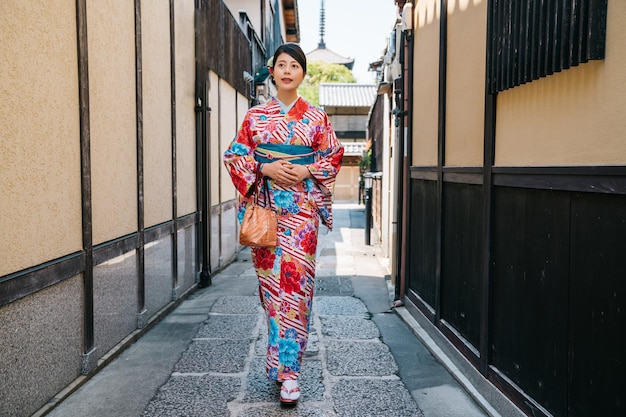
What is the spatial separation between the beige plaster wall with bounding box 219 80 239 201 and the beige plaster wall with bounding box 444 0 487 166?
5.54m

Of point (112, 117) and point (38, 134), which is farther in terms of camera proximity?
point (112, 117)

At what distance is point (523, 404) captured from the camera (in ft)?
10.8

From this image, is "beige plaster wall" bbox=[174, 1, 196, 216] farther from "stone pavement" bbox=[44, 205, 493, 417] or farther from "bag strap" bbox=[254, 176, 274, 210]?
"bag strap" bbox=[254, 176, 274, 210]

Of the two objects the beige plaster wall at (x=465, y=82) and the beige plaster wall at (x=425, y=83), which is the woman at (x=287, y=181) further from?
the beige plaster wall at (x=425, y=83)

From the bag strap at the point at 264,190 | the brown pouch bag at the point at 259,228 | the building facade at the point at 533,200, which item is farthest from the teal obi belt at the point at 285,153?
the building facade at the point at 533,200

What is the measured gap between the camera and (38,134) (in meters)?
3.45

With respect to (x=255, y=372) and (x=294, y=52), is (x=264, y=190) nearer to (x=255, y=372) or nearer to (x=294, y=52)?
(x=294, y=52)

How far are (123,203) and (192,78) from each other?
322 cm

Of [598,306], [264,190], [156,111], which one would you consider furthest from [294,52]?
[598,306]

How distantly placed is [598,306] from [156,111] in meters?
4.64

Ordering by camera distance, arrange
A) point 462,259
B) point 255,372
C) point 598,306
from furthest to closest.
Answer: point 462,259, point 255,372, point 598,306

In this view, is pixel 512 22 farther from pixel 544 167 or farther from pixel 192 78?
pixel 192 78

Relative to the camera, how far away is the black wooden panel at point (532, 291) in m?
2.95

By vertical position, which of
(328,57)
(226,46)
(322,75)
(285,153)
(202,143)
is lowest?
(285,153)
